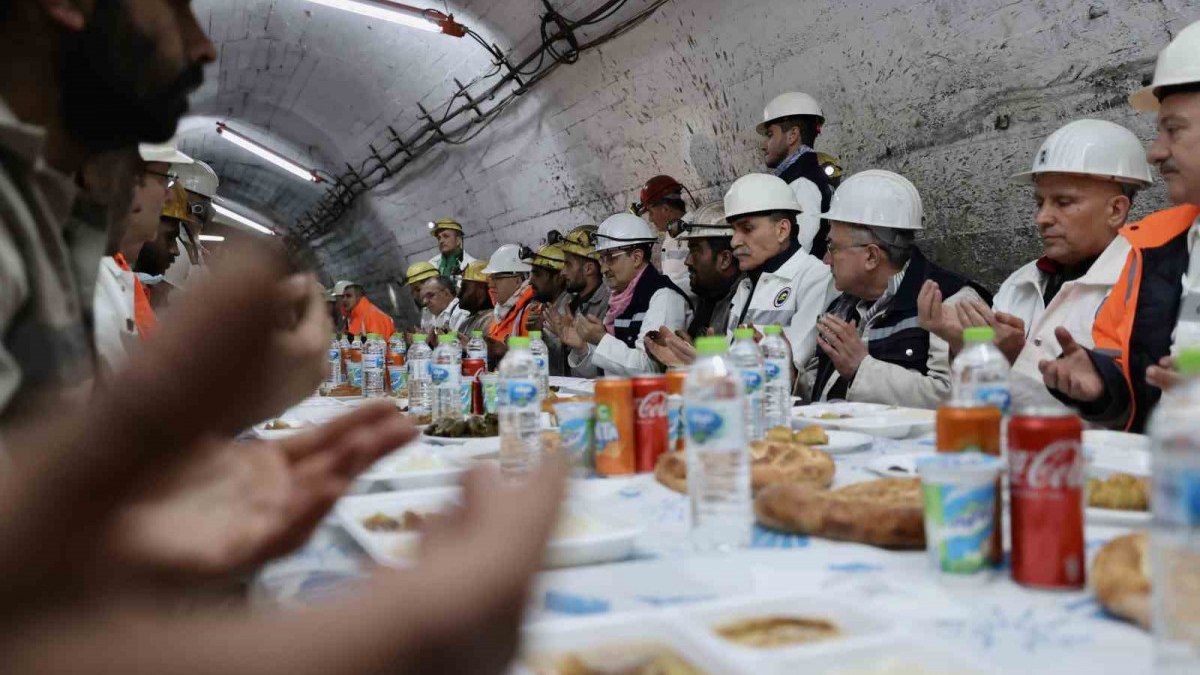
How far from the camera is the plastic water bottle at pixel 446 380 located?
3.09m

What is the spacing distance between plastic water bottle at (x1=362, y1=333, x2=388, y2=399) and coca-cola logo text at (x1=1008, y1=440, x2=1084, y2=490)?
157 inches

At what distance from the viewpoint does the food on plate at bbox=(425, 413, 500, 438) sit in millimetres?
2803

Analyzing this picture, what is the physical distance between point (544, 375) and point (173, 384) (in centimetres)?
349

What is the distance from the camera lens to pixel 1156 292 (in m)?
2.91

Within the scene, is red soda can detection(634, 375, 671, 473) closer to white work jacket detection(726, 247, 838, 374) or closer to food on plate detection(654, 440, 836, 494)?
food on plate detection(654, 440, 836, 494)

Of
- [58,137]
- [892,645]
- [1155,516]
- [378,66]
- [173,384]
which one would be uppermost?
[378,66]

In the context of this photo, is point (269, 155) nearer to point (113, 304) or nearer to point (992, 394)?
point (113, 304)

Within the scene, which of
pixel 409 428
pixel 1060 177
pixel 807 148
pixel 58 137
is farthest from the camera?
pixel 807 148

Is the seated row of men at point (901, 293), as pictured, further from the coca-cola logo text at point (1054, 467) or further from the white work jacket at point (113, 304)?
the white work jacket at point (113, 304)

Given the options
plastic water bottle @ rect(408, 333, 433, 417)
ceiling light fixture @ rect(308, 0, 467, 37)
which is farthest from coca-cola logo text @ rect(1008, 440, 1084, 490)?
ceiling light fixture @ rect(308, 0, 467, 37)

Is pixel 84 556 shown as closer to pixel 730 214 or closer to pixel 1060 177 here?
pixel 1060 177

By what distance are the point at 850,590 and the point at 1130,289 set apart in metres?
2.33

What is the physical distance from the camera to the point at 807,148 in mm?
6059

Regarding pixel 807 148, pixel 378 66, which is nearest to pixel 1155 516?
pixel 807 148
